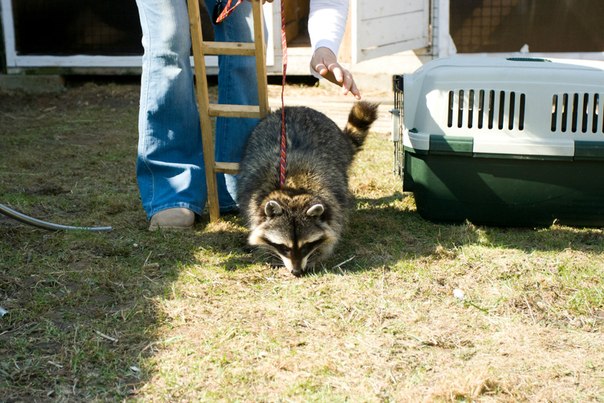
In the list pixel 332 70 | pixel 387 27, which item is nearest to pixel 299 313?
A: pixel 332 70

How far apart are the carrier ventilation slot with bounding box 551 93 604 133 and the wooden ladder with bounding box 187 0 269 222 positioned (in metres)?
1.35

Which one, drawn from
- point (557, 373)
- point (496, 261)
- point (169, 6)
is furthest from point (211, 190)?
point (557, 373)

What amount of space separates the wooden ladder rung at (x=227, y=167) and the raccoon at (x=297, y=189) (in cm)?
3

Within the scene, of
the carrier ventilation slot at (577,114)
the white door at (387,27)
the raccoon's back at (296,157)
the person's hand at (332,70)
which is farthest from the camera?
the white door at (387,27)

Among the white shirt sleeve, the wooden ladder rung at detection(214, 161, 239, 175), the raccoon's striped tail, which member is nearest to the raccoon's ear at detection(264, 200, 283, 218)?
the wooden ladder rung at detection(214, 161, 239, 175)

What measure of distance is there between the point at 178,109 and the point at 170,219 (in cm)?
53

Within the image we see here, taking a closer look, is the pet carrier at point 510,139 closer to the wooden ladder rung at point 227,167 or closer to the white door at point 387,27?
the wooden ladder rung at point 227,167

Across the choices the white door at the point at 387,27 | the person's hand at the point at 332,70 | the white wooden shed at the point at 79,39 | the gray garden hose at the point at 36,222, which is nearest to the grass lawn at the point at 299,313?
the gray garden hose at the point at 36,222

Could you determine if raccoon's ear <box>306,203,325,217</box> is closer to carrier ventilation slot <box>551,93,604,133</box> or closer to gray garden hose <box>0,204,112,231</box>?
gray garden hose <box>0,204,112,231</box>

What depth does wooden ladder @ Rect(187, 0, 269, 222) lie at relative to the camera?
3650mm

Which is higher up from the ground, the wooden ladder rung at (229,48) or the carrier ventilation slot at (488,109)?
the wooden ladder rung at (229,48)

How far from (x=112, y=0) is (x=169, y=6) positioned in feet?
16.1

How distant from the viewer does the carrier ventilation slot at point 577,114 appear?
3617 mm

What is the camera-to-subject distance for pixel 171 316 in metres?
2.89
